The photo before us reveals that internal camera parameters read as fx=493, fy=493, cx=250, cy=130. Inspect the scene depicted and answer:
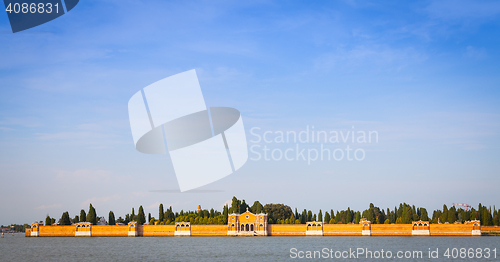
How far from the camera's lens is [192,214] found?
8438 cm

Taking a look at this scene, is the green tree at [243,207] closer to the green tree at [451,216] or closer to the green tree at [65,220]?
the green tree at [65,220]

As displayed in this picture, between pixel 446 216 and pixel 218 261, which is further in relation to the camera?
pixel 446 216

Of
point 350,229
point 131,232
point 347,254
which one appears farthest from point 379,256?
point 131,232

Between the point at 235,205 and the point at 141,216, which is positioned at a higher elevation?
the point at 235,205

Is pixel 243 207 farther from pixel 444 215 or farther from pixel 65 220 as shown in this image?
pixel 444 215

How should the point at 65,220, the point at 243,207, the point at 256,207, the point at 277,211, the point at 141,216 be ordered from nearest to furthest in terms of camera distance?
1. the point at 141,216
2. the point at 243,207
3. the point at 256,207
4. the point at 65,220
5. the point at 277,211

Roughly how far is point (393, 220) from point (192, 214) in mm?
34282

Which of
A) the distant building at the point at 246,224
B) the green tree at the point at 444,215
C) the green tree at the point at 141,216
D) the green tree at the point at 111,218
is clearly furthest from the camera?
the green tree at the point at 111,218

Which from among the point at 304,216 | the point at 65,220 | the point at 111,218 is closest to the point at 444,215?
the point at 304,216

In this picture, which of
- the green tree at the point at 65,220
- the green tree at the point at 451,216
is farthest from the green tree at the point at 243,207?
the green tree at the point at 451,216

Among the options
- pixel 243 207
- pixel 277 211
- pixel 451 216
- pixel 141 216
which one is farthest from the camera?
pixel 277 211

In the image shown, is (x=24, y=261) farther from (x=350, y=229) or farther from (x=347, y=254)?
(x=350, y=229)

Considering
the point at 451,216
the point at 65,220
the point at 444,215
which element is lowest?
the point at 65,220

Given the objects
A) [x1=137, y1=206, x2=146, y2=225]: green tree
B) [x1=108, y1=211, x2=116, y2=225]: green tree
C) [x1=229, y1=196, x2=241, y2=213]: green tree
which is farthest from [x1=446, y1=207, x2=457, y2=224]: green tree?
[x1=108, y1=211, x2=116, y2=225]: green tree
